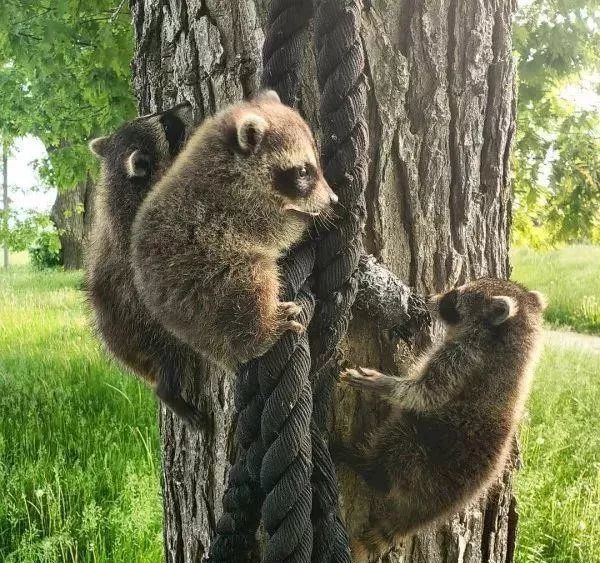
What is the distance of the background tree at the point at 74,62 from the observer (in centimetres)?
595

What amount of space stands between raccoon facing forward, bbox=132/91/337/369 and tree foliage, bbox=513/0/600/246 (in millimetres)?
4710

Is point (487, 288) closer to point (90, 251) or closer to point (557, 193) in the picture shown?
point (90, 251)

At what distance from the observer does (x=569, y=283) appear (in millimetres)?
12719

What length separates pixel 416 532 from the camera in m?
1.87

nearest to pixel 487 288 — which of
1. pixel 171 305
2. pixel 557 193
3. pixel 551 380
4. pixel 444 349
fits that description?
pixel 444 349

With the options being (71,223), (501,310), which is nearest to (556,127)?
(501,310)

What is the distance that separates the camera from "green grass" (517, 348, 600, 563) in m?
4.62

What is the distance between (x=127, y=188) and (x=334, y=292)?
72 cm

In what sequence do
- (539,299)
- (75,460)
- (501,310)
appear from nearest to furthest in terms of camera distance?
(501,310), (539,299), (75,460)

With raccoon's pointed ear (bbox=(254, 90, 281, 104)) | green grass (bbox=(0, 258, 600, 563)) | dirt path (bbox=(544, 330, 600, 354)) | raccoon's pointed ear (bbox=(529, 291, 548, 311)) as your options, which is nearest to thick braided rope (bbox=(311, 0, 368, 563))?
raccoon's pointed ear (bbox=(254, 90, 281, 104))

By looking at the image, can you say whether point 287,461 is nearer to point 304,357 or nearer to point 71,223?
point 304,357

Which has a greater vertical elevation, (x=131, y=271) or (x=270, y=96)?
(x=270, y=96)

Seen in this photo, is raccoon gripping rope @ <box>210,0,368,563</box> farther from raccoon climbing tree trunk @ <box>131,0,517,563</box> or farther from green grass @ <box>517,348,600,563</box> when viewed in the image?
green grass @ <box>517,348,600,563</box>

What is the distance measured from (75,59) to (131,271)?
602 cm
